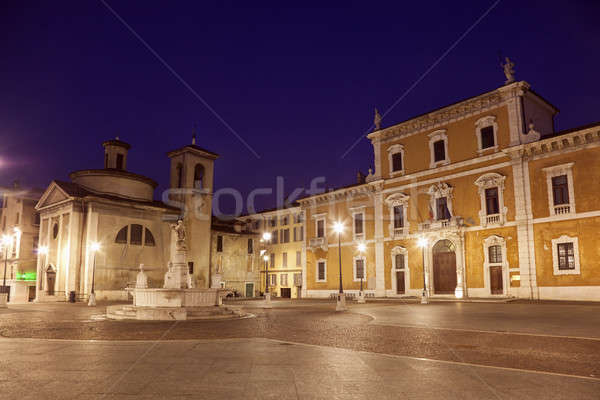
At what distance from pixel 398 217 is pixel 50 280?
33.4m

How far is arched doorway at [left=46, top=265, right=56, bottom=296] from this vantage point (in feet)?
141

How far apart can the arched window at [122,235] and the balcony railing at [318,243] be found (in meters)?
18.4

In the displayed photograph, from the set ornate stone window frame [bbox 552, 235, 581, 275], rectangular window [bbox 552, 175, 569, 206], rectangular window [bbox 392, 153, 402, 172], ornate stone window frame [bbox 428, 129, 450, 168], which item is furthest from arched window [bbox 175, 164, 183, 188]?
ornate stone window frame [bbox 552, 235, 581, 275]

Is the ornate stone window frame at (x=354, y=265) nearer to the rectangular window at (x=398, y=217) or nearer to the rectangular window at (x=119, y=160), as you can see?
the rectangular window at (x=398, y=217)

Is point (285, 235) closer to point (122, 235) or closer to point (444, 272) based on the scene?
point (122, 235)

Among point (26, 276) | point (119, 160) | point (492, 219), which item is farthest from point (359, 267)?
point (26, 276)

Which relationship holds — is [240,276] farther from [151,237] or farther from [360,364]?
[360,364]

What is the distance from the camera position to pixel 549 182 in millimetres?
30719

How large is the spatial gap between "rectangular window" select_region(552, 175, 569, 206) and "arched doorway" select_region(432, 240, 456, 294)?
832cm

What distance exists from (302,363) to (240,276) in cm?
4736

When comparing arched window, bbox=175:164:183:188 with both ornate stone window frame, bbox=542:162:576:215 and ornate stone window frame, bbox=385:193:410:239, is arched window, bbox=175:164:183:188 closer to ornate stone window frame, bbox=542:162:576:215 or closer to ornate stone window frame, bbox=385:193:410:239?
ornate stone window frame, bbox=385:193:410:239

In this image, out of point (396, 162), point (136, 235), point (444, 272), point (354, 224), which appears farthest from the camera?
point (354, 224)

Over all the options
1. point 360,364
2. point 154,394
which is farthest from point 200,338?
point 154,394

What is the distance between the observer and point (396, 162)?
4141 cm
